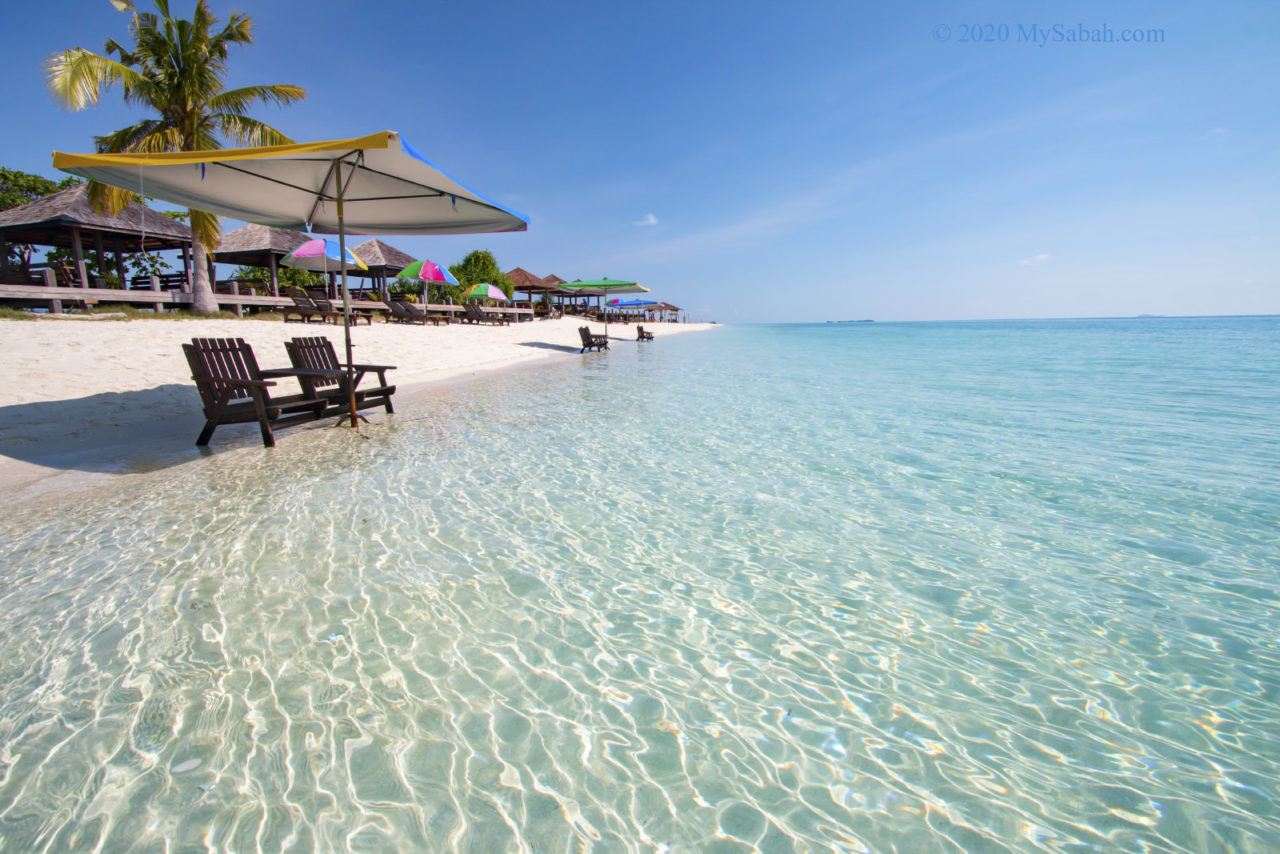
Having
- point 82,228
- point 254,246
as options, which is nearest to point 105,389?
point 82,228

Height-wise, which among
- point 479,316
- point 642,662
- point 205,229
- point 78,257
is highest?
point 205,229

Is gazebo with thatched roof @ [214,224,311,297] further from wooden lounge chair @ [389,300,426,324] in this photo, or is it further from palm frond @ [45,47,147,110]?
palm frond @ [45,47,147,110]

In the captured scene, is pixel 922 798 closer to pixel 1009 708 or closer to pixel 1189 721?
pixel 1009 708

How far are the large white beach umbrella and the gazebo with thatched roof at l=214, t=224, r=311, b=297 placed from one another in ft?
48.0

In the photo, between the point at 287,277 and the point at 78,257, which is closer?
the point at 78,257

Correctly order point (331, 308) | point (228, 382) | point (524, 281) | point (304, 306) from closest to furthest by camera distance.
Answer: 1. point (228, 382)
2. point (304, 306)
3. point (331, 308)
4. point (524, 281)

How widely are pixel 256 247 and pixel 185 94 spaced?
595 cm

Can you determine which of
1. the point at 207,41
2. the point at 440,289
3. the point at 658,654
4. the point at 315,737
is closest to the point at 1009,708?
the point at 658,654

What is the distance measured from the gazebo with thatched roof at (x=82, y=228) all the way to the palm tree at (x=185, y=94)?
149 centimetres

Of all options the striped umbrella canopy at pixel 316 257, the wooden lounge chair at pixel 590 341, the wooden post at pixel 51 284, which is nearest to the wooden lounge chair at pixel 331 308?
the striped umbrella canopy at pixel 316 257

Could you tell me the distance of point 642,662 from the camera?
227 centimetres

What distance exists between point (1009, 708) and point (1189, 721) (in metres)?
0.64

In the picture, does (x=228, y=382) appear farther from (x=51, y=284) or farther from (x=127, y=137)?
(x=127, y=137)

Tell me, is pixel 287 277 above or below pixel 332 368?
above
